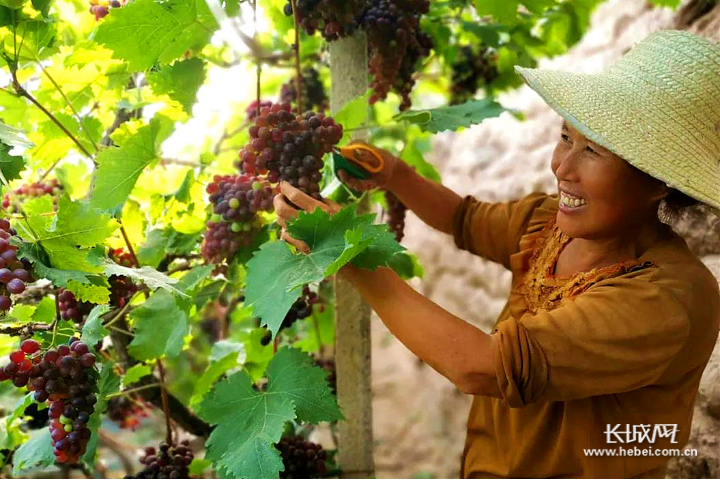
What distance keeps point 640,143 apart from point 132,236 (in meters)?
0.91

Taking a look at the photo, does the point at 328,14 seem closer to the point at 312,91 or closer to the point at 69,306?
the point at 312,91

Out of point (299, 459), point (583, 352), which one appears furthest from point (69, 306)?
point (583, 352)

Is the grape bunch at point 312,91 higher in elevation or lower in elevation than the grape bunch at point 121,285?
higher

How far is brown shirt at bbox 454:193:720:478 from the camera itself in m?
0.79

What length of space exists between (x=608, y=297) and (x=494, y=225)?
0.42 metres

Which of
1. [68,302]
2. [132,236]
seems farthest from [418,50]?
[68,302]

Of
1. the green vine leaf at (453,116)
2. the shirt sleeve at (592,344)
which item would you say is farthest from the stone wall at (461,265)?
the shirt sleeve at (592,344)

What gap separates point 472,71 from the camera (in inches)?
65.8

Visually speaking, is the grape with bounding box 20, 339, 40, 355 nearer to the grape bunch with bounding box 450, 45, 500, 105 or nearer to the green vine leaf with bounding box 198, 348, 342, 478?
the green vine leaf with bounding box 198, 348, 342, 478

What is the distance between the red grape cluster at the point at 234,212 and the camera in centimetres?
99

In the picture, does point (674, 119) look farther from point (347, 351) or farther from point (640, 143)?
point (347, 351)

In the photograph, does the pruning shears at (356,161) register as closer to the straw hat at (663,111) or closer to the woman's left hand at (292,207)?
the woman's left hand at (292,207)

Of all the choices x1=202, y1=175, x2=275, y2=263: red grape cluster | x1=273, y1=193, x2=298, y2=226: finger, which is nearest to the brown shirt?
x1=273, y1=193, x2=298, y2=226: finger

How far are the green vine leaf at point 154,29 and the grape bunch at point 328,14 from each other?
168 mm
